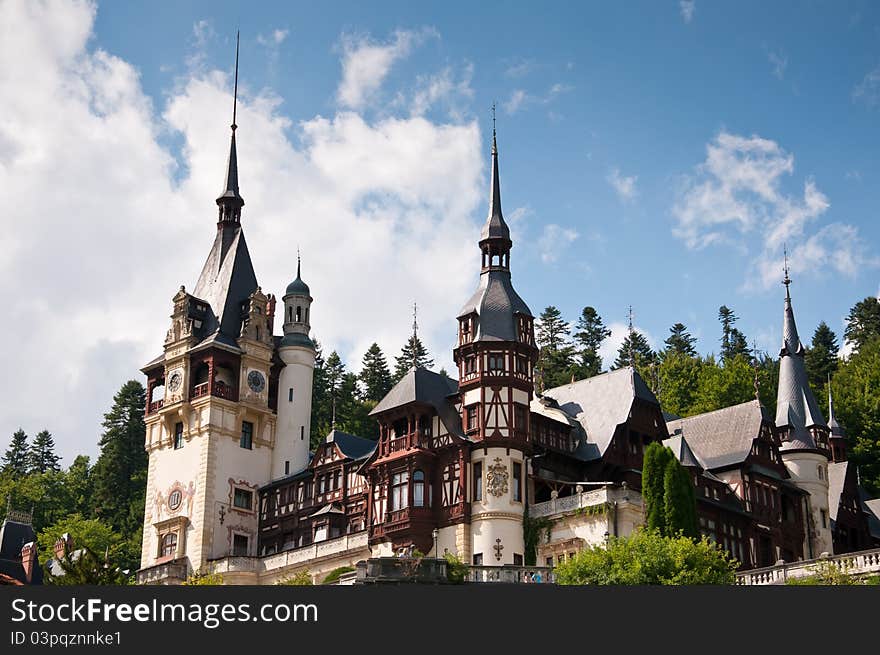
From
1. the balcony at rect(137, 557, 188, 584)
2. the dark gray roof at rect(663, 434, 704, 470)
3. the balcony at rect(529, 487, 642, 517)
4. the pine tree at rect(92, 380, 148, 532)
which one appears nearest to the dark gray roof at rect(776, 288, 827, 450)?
the dark gray roof at rect(663, 434, 704, 470)

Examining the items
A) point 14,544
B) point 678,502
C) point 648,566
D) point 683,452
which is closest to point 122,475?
point 14,544

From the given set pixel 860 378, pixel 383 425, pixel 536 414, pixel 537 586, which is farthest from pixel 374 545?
pixel 860 378

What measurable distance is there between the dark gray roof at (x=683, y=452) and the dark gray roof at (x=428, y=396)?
10.9 metres

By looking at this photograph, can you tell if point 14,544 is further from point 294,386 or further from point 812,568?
point 812,568

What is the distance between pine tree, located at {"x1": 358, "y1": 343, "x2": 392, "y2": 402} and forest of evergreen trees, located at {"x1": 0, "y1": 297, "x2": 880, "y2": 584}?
0.27 ft

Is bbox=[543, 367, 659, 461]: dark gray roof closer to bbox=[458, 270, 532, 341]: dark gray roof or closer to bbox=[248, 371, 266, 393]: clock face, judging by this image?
bbox=[458, 270, 532, 341]: dark gray roof

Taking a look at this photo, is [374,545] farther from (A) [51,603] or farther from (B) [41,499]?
(B) [41,499]

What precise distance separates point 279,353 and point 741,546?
28.7m

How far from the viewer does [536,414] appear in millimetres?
66188

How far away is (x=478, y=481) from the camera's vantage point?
207 ft

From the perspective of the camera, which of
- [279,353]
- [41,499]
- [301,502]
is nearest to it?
[301,502]

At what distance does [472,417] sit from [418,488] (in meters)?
4.18

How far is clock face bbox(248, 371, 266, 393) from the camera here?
77.6 m

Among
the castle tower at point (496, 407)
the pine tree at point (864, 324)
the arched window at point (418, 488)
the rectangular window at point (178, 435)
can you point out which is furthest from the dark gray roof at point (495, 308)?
the pine tree at point (864, 324)
